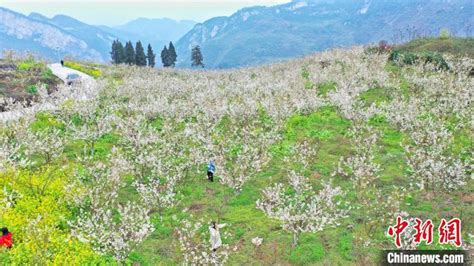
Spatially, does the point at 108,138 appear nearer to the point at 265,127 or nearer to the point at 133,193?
the point at 133,193

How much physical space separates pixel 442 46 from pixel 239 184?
51171mm

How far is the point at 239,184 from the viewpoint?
23.0 metres

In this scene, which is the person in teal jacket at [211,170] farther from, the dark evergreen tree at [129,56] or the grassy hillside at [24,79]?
the dark evergreen tree at [129,56]

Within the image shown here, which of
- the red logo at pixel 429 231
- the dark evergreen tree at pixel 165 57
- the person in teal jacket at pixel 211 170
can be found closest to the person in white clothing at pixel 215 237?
the person in teal jacket at pixel 211 170

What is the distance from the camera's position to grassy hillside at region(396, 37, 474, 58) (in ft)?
189

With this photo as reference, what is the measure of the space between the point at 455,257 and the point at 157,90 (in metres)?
35.6

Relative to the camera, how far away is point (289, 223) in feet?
58.4

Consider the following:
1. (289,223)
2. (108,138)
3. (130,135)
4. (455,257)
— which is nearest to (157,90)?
(108,138)

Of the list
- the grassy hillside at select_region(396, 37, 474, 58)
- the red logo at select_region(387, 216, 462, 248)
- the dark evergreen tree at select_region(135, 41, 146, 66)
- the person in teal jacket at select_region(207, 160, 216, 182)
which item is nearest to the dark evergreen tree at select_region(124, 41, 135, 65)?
the dark evergreen tree at select_region(135, 41, 146, 66)

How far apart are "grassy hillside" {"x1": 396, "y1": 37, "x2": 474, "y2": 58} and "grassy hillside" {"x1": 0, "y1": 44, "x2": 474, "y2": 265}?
75.6 ft

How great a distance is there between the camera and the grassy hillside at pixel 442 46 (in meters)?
57.5

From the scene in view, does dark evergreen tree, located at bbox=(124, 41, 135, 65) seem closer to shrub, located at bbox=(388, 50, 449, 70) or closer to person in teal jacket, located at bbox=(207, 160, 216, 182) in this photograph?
shrub, located at bbox=(388, 50, 449, 70)

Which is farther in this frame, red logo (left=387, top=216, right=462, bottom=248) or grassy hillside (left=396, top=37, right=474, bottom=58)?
grassy hillside (left=396, top=37, right=474, bottom=58)

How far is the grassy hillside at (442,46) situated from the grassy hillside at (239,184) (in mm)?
23056
